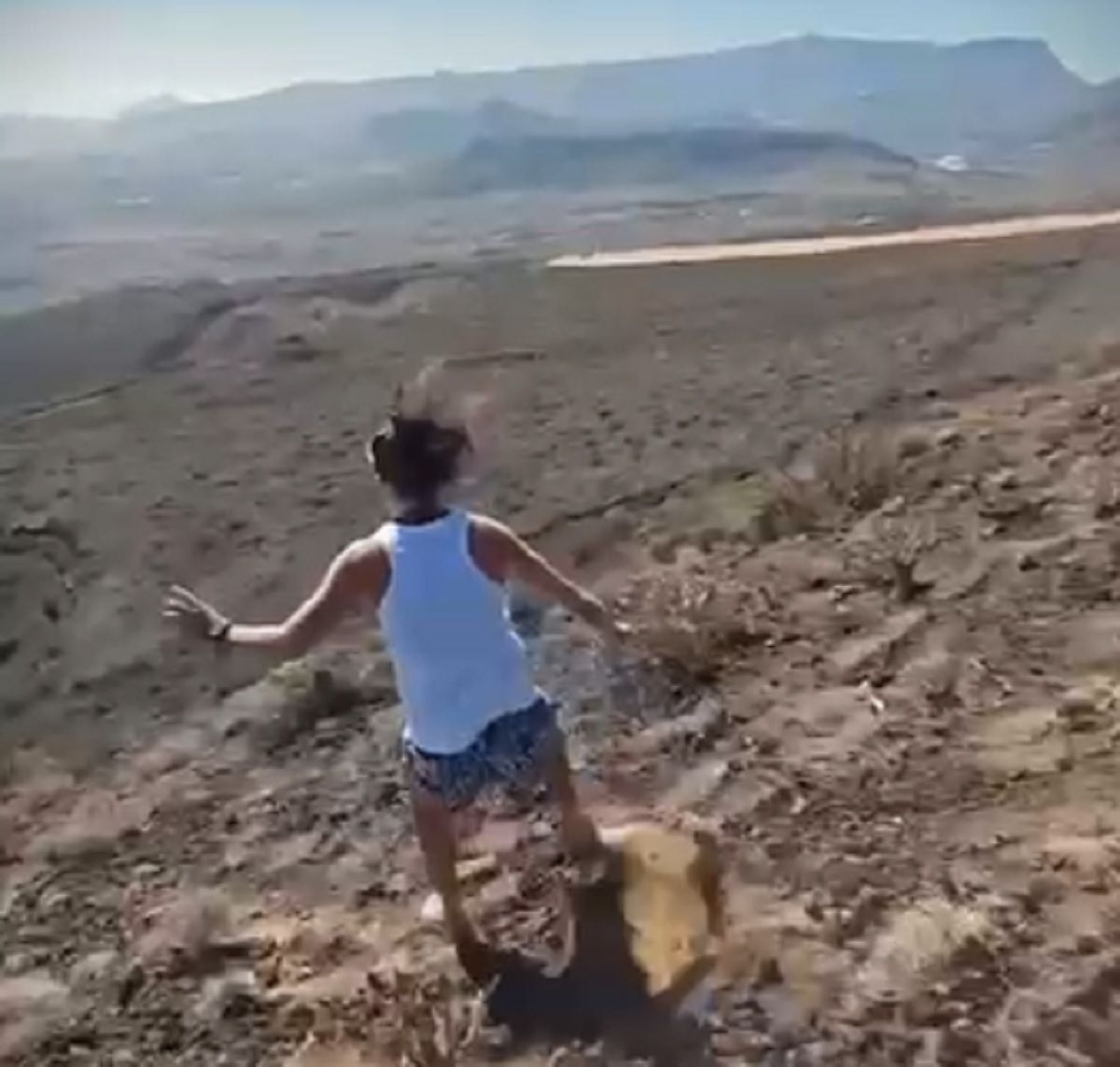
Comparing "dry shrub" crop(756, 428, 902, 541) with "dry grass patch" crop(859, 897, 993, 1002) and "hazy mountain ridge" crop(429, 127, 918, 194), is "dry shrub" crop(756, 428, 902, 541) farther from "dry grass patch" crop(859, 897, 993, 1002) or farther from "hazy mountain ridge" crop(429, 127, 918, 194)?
"hazy mountain ridge" crop(429, 127, 918, 194)

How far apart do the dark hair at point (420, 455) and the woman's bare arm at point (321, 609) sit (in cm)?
15

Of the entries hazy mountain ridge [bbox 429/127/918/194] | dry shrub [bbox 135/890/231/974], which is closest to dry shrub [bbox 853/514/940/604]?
dry shrub [bbox 135/890/231/974]

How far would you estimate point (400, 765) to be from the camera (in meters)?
6.43

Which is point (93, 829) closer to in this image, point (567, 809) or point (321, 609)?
point (567, 809)

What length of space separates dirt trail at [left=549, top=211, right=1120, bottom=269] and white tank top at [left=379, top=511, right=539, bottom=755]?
32286 mm

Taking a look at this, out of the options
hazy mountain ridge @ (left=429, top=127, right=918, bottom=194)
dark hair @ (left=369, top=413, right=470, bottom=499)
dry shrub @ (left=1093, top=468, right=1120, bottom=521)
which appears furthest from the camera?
hazy mountain ridge @ (left=429, top=127, right=918, bottom=194)

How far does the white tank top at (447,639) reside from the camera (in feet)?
13.7

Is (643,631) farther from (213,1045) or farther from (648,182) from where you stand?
(648,182)

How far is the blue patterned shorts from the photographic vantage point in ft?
14.3

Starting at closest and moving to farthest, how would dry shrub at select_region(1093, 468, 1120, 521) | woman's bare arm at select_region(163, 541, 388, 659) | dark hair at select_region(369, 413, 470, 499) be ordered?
dark hair at select_region(369, 413, 470, 499), woman's bare arm at select_region(163, 541, 388, 659), dry shrub at select_region(1093, 468, 1120, 521)

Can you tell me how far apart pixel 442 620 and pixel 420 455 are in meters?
0.32

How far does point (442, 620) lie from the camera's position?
4.21 m

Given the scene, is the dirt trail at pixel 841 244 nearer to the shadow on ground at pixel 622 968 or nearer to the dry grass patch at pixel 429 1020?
the shadow on ground at pixel 622 968

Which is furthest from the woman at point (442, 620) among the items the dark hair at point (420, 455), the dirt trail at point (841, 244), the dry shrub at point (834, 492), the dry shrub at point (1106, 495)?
the dirt trail at point (841, 244)
